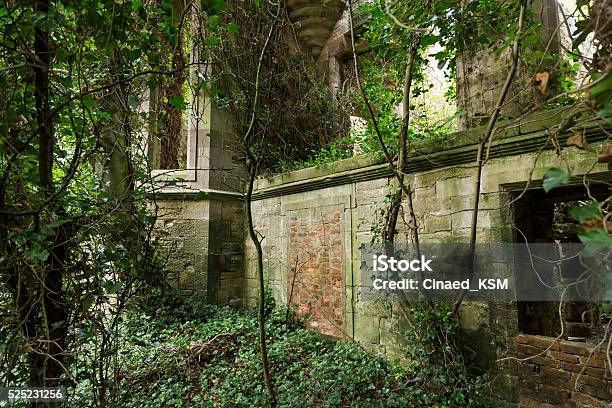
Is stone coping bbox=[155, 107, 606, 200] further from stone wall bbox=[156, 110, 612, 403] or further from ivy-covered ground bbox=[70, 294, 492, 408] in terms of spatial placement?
ivy-covered ground bbox=[70, 294, 492, 408]

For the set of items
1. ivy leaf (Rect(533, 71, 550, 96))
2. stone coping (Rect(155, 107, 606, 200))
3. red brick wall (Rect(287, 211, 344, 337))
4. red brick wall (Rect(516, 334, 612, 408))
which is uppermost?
stone coping (Rect(155, 107, 606, 200))

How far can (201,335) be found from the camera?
15.9ft

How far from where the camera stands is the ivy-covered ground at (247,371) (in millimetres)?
3262

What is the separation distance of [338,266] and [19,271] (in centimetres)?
344

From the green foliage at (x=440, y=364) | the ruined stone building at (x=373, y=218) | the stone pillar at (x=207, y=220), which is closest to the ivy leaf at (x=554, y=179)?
the ruined stone building at (x=373, y=218)

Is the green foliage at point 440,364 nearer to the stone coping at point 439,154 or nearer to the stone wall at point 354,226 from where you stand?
the stone wall at point 354,226

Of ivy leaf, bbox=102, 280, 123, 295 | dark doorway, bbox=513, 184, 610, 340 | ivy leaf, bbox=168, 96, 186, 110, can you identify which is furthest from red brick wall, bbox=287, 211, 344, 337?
ivy leaf, bbox=102, 280, 123, 295

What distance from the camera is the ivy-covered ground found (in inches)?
128

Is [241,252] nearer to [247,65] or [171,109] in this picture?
[171,109]

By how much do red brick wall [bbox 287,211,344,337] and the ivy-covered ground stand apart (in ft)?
0.84

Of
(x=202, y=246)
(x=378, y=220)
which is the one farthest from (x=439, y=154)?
(x=202, y=246)

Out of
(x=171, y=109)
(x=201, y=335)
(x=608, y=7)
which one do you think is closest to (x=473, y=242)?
(x=608, y=7)

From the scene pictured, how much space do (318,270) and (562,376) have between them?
2821mm

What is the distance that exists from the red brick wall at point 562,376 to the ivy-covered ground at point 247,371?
43 cm
